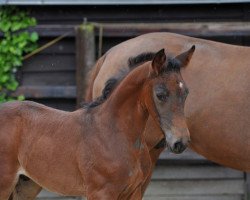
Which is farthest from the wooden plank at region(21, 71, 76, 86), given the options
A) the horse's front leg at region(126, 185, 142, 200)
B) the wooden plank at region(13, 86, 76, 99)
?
the horse's front leg at region(126, 185, 142, 200)

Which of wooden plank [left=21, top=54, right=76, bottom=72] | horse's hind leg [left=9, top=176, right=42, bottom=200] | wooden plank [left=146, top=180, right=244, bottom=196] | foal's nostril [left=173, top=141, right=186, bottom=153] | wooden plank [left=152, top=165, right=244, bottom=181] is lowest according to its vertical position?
wooden plank [left=146, top=180, right=244, bottom=196]

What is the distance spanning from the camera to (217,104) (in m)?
5.52

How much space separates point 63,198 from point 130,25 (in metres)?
1.97

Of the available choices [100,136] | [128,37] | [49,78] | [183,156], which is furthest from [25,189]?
[128,37]

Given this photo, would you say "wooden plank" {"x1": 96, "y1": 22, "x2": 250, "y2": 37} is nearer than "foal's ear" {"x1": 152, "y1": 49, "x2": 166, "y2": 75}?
No

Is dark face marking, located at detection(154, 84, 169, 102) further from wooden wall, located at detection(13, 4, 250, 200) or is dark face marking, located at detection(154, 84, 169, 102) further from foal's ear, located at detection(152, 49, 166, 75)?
wooden wall, located at detection(13, 4, 250, 200)

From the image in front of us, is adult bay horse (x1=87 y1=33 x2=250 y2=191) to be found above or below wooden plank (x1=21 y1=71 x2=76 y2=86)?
above

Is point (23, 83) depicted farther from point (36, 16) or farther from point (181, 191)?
point (181, 191)

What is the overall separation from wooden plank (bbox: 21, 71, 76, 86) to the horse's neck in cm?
258

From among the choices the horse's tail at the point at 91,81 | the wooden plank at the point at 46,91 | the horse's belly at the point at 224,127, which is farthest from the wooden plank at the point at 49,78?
the horse's belly at the point at 224,127

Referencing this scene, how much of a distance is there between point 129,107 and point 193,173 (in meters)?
2.84

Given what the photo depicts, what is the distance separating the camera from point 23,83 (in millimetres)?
7117

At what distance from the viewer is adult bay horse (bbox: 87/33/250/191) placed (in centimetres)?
544

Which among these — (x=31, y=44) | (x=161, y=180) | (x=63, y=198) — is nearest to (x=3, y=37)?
(x=31, y=44)
